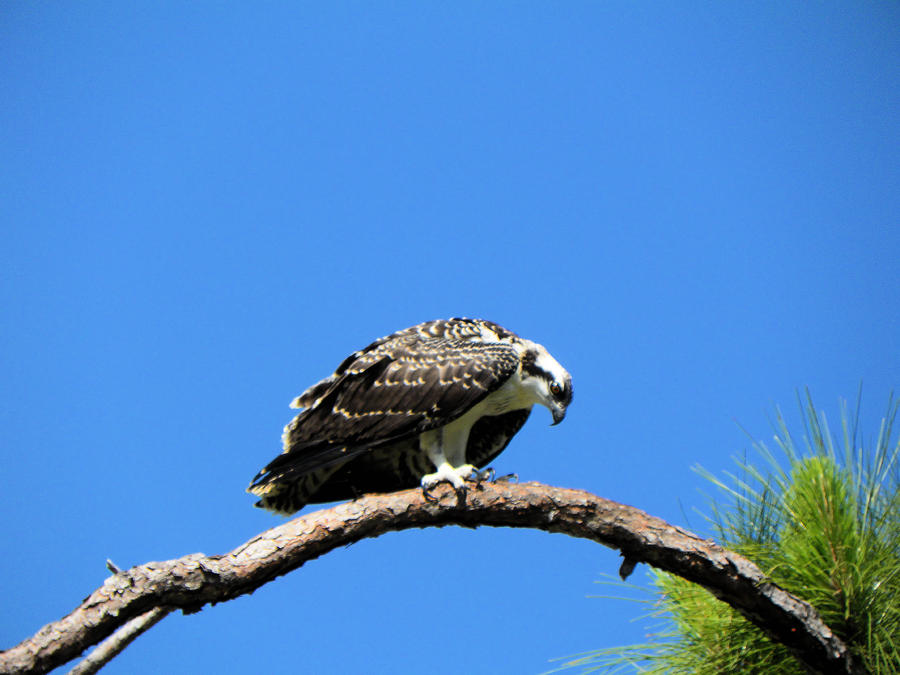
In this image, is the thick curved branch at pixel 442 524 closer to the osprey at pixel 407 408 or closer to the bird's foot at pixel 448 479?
the bird's foot at pixel 448 479

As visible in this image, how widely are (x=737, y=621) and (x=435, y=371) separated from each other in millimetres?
1831

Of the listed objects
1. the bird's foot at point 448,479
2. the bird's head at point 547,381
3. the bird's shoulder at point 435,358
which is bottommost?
the bird's foot at point 448,479

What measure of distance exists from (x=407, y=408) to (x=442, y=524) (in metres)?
0.67

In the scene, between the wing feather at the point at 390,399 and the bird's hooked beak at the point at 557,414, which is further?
the bird's hooked beak at the point at 557,414

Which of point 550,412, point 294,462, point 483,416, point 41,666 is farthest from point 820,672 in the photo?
point 41,666

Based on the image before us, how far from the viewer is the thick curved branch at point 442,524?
10.3ft

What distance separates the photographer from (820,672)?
3.69 metres

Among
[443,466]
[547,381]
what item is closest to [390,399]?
[443,466]

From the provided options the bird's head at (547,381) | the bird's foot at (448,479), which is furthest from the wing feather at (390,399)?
the bird's foot at (448,479)

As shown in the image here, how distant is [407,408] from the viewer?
455 cm

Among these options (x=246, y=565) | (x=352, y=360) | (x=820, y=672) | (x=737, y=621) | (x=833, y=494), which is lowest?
(x=820, y=672)

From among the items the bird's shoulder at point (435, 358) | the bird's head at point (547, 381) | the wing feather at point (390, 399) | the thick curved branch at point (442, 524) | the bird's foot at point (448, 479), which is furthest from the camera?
the bird's head at point (547, 381)

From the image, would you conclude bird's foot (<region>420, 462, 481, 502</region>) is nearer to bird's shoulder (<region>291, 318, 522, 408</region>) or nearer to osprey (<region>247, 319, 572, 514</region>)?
osprey (<region>247, 319, 572, 514</region>)

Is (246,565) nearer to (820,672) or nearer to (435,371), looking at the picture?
(435,371)
